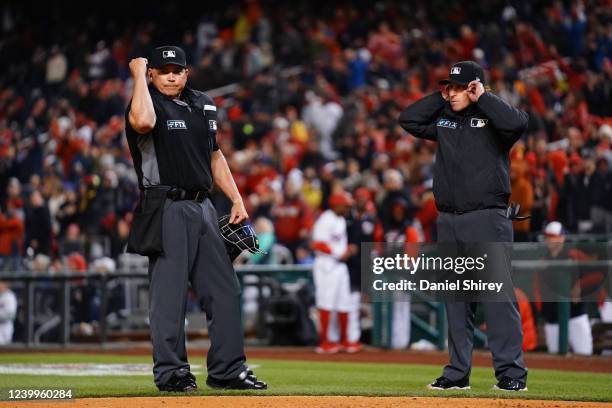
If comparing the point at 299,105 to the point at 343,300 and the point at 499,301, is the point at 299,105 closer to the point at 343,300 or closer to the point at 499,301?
the point at 343,300

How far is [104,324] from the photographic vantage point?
15211 millimetres

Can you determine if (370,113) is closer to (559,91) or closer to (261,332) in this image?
(559,91)

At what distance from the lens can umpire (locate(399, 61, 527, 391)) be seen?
753 centimetres

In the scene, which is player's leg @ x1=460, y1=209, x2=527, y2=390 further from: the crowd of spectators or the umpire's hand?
the crowd of spectators

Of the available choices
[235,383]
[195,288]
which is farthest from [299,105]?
[235,383]

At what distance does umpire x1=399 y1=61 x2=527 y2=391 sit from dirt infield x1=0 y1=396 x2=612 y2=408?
1.91 ft

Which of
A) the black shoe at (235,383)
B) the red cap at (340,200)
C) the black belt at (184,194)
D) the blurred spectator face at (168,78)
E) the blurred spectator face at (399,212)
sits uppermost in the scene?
the blurred spectator face at (168,78)

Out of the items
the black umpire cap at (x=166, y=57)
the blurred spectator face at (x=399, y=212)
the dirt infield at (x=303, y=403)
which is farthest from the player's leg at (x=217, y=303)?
the blurred spectator face at (x=399, y=212)

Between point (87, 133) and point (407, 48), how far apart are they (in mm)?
6269

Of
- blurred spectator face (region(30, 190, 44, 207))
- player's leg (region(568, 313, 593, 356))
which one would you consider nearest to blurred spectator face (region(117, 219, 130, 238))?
blurred spectator face (region(30, 190, 44, 207))

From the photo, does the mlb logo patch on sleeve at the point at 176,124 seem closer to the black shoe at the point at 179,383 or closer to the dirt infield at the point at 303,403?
the black shoe at the point at 179,383

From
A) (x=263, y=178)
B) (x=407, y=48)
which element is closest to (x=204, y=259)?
(x=263, y=178)

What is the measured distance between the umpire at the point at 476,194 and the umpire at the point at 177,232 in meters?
1.32

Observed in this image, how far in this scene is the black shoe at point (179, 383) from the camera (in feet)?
23.9
